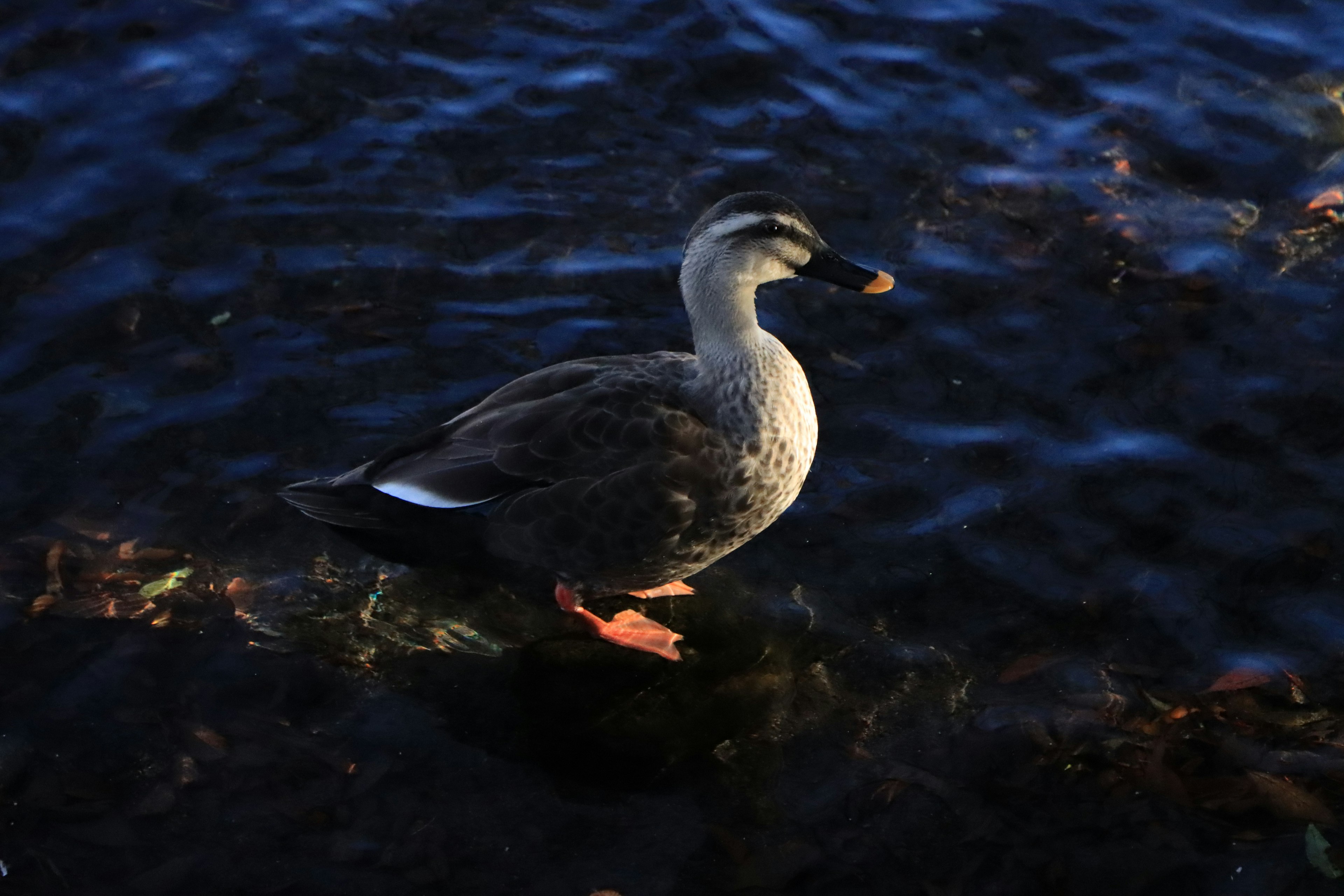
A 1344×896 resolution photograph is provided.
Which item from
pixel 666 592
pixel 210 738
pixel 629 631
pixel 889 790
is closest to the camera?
pixel 889 790

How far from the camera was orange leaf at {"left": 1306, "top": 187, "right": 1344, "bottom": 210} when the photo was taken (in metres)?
7.14

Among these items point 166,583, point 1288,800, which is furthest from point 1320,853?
point 166,583

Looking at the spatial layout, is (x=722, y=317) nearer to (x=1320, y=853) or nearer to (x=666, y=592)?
(x=666, y=592)

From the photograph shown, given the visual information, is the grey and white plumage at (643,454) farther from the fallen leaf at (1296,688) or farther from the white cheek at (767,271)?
the fallen leaf at (1296,688)

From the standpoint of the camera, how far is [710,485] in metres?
5.08

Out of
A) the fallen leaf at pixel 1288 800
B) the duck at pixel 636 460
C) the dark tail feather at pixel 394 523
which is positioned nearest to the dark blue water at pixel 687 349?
the fallen leaf at pixel 1288 800

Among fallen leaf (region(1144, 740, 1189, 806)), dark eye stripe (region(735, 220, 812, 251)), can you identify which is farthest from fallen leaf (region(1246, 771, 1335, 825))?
dark eye stripe (region(735, 220, 812, 251))

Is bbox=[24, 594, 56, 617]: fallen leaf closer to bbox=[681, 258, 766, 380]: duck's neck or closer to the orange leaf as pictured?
bbox=[681, 258, 766, 380]: duck's neck

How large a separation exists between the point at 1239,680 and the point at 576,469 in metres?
2.60

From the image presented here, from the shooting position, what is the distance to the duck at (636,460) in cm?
508

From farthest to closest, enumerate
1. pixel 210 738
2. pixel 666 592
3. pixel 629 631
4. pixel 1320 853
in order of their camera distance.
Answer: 1. pixel 666 592
2. pixel 629 631
3. pixel 210 738
4. pixel 1320 853

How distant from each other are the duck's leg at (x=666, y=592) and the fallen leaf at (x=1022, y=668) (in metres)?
1.33

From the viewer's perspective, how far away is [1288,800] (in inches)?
184

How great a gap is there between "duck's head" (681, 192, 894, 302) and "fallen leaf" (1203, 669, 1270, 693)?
83.2 inches
